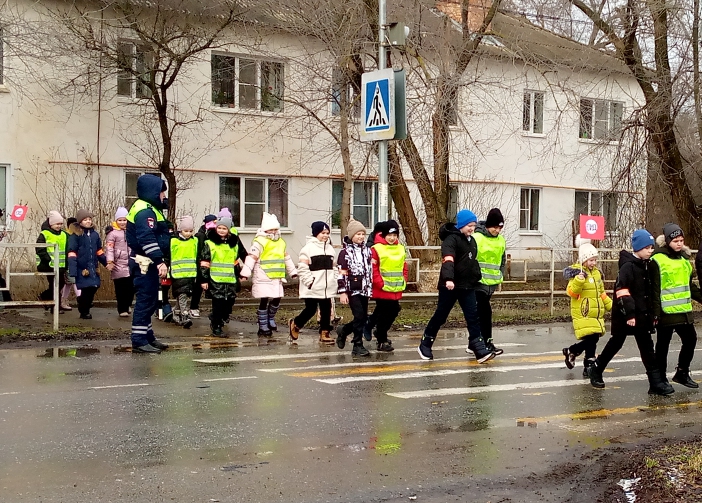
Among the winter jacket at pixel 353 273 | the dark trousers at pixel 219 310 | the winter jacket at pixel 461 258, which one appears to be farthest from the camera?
the dark trousers at pixel 219 310

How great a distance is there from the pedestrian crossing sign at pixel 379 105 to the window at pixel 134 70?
8131 millimetres

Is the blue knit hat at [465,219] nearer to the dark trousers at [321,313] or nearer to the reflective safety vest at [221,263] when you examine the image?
the dark trousers at [321,313]

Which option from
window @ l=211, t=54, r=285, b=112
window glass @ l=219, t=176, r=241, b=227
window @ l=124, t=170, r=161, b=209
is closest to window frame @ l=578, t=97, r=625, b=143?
window @ l=211, t=54, r=285, b=112

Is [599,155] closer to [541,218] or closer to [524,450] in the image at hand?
[541,218]

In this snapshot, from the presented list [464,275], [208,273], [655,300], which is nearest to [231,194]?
[208,273]

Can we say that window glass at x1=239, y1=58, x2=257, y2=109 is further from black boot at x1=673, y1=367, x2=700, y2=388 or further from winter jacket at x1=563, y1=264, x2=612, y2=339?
black boot at x1=673, y1=367, x2=700, y2=388

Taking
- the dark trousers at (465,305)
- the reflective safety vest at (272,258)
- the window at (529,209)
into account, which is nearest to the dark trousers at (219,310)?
the reflective safety vest at (272,258)

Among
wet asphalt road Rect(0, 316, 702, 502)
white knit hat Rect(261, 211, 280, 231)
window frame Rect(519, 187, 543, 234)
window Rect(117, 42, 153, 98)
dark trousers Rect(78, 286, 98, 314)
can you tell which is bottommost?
wet asphalt road Rect(0, 316, 702, 502)

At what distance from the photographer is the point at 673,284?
984cm

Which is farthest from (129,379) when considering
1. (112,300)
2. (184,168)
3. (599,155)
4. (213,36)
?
(599,155)

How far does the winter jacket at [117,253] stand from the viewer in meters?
16.3

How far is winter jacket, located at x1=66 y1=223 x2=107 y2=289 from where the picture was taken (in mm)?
16312

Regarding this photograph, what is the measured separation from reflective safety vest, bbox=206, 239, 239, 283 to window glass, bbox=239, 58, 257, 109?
10673mm

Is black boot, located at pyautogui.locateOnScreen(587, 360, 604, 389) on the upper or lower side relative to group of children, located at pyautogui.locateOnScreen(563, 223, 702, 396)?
lower
